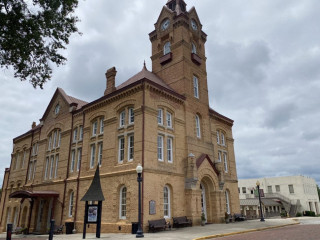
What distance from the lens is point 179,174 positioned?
821 inches

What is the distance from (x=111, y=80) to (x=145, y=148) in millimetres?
8815

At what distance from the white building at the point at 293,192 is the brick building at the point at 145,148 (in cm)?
3073

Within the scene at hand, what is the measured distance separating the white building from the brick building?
30728mm

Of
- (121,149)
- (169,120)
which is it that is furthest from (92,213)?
(169,120)

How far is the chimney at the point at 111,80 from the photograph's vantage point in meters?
24.3

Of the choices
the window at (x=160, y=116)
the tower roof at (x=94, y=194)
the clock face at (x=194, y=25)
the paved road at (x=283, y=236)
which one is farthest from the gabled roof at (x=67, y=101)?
the paved road at (x=283, y=236)

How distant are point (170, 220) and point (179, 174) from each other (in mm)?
3553

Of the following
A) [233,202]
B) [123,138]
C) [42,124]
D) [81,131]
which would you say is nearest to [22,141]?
[42,124]

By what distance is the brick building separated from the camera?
19.3m

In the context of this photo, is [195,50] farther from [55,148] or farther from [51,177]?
[51,177]

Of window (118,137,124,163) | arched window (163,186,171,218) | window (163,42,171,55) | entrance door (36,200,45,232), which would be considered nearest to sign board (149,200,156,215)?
arched window (163,186,171,218)

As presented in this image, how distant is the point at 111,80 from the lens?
24484mm

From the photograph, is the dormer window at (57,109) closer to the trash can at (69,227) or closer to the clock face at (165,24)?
the trash can at (69,227)

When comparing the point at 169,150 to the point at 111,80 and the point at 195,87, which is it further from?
the point at 111,80
